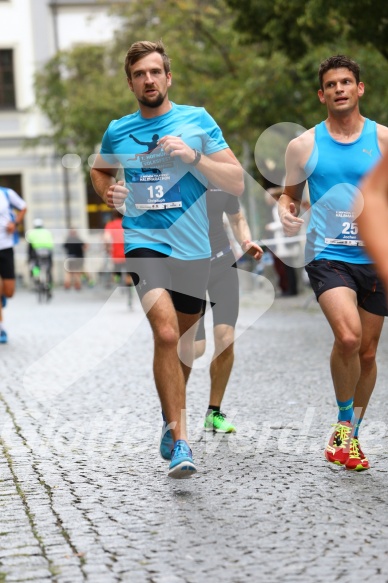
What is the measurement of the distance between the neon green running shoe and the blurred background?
7196 mm

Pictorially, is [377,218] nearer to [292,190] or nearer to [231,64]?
[292,190]

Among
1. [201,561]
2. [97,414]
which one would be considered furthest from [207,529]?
[97,414]

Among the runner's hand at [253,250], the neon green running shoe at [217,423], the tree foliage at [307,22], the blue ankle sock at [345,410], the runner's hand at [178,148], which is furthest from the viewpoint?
the tree foliage at [307,22]

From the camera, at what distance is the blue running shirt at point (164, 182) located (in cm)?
614

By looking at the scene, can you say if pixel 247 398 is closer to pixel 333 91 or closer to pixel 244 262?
pixel 333 91

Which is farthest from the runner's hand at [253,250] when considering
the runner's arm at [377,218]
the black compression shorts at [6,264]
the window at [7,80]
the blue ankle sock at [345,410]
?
the window at [7,80]

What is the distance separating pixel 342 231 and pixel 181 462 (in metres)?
1.46

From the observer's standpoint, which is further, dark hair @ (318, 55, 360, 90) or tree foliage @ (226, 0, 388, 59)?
tree foliage @ (226, 0, 388, 59)

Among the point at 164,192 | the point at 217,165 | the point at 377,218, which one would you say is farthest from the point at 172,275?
the point at 377,218

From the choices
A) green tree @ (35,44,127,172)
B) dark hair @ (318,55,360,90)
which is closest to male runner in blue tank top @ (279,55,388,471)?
dark hair @ (318,55,360,90)

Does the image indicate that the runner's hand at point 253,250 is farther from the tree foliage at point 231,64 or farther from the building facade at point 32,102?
the building facade at point 32,102

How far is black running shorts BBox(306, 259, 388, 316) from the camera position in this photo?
622cm

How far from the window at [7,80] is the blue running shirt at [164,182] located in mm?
36468

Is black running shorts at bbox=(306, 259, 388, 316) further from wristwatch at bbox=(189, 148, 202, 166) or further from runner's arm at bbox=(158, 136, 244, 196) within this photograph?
wristwatch at bbox=(189, 148, 202, 166)
